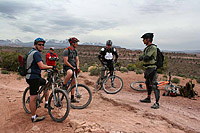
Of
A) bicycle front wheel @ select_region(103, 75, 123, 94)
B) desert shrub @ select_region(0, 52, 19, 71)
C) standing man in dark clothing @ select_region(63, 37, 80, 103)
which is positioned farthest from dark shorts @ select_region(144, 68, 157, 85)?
desert shrub @ select_region(0, 52, 19, 71)

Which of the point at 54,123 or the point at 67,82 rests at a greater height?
the point at 67,82

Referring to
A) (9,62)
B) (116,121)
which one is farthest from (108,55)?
(9,62)

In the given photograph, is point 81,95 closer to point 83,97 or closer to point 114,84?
point 83,97

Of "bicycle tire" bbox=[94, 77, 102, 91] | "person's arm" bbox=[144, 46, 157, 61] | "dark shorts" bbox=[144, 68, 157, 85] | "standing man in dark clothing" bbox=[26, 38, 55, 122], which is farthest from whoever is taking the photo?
"bicycle tire" bbox=[94, 77, 102, 91]

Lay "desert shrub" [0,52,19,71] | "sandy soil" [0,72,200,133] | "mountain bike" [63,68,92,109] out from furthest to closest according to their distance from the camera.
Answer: "desert shrub" [0,52,19,71]
"mountain bike" [63,68,92,109]
"sandy soil" [0,72,200,133]

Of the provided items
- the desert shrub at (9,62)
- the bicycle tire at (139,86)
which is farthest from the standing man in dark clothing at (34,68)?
the desert shrub at (9,62)

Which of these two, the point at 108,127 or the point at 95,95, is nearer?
the point at 108,127

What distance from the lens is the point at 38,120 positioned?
138 inches

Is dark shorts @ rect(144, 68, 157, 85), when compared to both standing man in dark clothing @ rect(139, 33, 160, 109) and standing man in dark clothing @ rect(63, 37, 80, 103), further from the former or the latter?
standing man in dark clothing @ rect(63, 37, 80, 103)

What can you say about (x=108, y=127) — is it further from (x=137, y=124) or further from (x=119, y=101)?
(x=119, y=101)

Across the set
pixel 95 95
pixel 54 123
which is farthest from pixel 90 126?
pixel 95 95

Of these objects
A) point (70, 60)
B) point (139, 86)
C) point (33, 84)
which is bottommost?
point (139, 86)

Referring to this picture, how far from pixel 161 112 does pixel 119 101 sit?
142 centimetres

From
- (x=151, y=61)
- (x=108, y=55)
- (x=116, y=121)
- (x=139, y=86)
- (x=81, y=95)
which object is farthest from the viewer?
(x=139, y=86)
